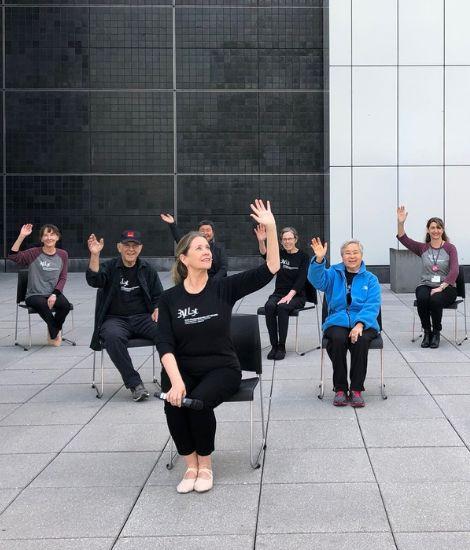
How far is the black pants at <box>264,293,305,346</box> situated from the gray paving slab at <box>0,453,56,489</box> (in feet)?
13.4

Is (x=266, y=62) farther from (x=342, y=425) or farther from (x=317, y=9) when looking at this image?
(x=342, y=425)

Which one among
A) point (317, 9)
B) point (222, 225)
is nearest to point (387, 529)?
point (222, 225)

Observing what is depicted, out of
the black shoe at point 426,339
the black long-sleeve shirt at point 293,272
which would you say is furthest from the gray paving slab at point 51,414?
the black shoe at point 426,339

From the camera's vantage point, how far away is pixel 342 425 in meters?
6.14

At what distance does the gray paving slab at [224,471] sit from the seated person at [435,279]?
4.76 m

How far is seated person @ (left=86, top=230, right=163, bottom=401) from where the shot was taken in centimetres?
746

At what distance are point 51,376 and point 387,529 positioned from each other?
4.89 metres

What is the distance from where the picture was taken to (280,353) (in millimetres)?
9070

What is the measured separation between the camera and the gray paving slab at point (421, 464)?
489 cm

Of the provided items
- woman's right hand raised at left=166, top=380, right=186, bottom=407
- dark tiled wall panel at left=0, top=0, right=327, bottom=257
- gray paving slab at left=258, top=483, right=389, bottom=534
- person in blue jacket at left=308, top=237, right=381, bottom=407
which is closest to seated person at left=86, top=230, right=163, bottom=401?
person in blue jacket at left=308, top=237, right=381, bottom=407

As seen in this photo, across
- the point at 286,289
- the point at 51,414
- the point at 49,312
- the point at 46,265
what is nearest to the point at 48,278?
the point at 46,265

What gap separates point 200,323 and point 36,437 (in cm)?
175

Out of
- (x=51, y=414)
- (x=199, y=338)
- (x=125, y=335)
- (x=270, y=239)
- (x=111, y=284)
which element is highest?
(x=270, y=239)

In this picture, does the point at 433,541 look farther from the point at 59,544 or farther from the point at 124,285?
the point at 124,285
